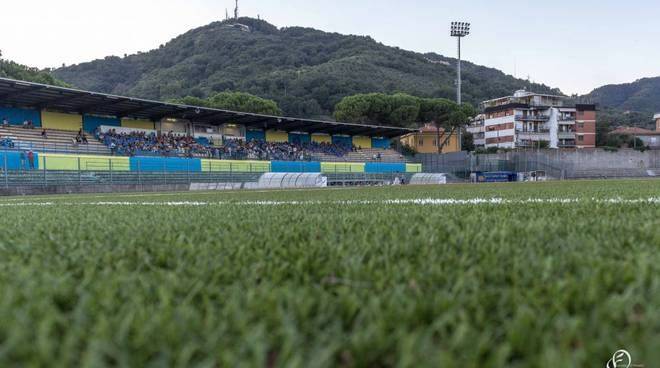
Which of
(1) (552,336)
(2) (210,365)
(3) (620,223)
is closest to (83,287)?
(2) (210,365)

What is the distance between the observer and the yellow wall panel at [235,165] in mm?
26622

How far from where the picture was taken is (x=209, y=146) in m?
31.7

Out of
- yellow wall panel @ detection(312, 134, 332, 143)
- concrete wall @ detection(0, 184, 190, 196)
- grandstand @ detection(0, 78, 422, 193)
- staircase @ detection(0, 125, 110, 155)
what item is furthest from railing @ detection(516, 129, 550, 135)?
concrete wall @ detection(0, 184, 190, 196)

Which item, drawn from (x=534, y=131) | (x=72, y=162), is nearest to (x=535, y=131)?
(x=534, y=131)

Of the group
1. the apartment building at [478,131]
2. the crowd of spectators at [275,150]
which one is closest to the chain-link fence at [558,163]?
the crowd of spectators at [275,150]

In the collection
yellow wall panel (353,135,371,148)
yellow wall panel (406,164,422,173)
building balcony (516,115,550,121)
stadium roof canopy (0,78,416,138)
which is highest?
building balcony (516,115,550,121)

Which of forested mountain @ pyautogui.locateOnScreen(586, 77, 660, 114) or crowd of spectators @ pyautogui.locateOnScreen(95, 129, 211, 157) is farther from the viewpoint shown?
forested mountain @ pyautogui.locateOnScreen(586, 77, 660, 114)

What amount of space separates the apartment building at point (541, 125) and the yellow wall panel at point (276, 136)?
125 feet

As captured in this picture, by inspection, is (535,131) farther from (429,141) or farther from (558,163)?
(558,163)

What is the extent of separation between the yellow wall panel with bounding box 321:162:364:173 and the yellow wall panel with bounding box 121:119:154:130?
11.6 metres

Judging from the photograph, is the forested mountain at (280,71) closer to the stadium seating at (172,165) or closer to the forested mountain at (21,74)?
the forested mountain at (21,74)

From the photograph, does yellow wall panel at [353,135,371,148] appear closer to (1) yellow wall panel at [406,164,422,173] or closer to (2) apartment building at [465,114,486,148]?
(1) yellow wall panel at [406,164,422,173]

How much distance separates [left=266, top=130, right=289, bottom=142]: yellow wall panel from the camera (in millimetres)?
37656

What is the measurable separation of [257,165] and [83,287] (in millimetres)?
28305
